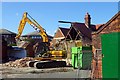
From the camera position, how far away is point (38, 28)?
4472 centimetres

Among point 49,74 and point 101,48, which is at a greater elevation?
point 101,48

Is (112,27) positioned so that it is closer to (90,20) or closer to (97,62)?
(97,62)

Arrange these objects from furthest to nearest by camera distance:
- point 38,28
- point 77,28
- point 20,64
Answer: point 38,28, point 77,28, point 20,64

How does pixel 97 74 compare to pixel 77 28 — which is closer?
pixel 97 74

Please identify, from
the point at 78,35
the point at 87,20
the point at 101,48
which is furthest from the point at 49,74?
the point at 87,20

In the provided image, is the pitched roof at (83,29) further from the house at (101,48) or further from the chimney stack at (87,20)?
the house at (101,48)

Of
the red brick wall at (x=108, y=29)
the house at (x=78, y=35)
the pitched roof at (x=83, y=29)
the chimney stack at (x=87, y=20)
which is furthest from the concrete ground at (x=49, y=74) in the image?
the chimney stack at (x=87, y=20)

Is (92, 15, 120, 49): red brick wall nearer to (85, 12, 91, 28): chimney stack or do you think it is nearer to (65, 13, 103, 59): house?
(65, 13, 103, 59): house

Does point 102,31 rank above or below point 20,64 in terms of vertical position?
above

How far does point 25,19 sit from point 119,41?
108ft

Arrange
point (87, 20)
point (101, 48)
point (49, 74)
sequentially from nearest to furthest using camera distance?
point (101, 48) < point (49, 74) < point (87, 20)

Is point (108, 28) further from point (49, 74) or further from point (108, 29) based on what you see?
point (49, 74)

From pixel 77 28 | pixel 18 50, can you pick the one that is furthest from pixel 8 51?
pixel 77 28

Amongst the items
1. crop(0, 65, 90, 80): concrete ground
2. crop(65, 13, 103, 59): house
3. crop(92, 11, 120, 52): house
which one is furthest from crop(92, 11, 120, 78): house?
crop(65, 13, 103, 59): house
